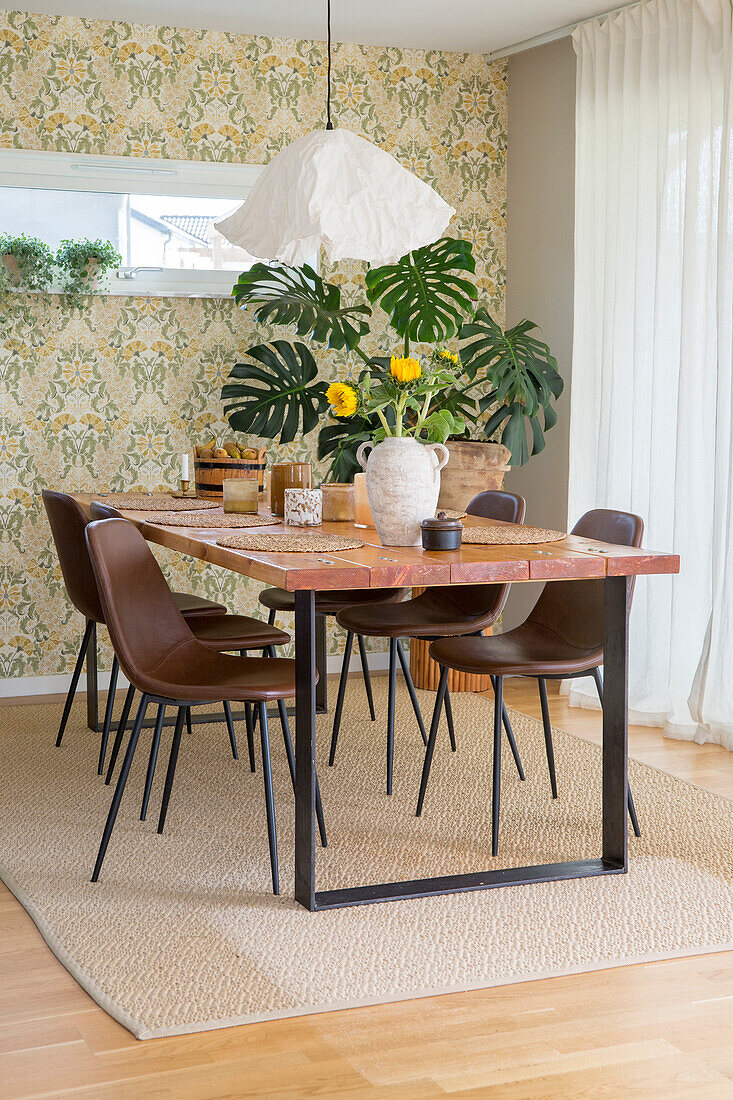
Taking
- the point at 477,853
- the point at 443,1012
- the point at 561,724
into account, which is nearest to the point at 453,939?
the point at 443,1012

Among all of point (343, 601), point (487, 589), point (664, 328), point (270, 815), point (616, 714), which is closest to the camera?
point (270, 815)

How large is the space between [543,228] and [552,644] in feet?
8.70

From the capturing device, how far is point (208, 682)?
9.63ft

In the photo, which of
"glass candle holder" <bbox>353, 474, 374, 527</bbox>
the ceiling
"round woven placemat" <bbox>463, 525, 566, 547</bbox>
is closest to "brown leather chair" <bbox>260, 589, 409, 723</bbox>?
"glass candle holder" <bbox>353, 474, 374, 527</bbox>

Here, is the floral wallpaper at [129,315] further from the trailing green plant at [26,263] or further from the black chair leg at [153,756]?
the black chair leg at [153,756]

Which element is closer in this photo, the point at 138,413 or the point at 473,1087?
the point at 473,1087

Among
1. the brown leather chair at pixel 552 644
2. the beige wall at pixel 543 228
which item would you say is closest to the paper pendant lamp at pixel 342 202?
the brown leather chair at pixel 552 644

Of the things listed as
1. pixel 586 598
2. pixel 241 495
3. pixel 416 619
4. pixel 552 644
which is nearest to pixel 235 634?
pixel 241 495

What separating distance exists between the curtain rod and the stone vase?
8.61 feet

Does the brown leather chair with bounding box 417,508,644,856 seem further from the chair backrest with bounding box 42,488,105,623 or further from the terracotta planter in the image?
the terracotta planter

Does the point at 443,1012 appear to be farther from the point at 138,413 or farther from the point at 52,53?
the point at 52,53

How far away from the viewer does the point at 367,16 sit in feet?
16.3

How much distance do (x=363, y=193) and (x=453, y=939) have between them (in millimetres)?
1759

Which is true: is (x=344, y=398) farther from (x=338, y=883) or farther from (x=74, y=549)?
(x=338, y=883)
